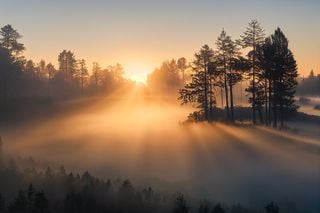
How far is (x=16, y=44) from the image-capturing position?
8344 cm

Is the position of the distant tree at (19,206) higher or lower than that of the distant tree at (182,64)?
lower

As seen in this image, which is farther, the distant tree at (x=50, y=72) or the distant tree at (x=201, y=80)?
the distant tree at (x=50, y=72)

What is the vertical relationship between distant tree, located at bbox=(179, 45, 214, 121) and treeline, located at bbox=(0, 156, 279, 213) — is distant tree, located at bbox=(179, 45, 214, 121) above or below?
above

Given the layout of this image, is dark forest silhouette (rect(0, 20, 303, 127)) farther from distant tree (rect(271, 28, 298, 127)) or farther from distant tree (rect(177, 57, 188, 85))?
distant tree (rect(177, 57, 188, 85))

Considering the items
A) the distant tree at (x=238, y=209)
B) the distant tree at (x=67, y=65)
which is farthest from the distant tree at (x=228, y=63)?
the distant tree at (x=67, y=65)

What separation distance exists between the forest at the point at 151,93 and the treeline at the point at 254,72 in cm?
13

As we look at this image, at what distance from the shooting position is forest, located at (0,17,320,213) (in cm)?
2800

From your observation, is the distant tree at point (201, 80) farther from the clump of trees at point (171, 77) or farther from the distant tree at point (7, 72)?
the clump of trees at point (171, 77)

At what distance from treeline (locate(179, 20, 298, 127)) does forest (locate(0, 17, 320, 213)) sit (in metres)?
0.13

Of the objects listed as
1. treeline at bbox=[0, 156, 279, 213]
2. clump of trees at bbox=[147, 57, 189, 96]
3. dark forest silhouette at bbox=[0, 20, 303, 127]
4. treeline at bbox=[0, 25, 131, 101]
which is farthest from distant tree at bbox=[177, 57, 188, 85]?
treeline at bbox=[0, 156, 279, 213]

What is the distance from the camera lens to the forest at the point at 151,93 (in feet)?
91.9

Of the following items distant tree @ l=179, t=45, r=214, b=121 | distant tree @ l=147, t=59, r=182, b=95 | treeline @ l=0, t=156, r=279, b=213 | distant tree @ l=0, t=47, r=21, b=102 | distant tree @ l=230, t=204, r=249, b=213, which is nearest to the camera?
treeline @ l=0, t=156, r=279, b=213

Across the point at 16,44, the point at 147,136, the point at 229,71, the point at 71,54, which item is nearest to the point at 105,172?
the point at 147,136

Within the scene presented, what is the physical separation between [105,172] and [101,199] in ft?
36.7
